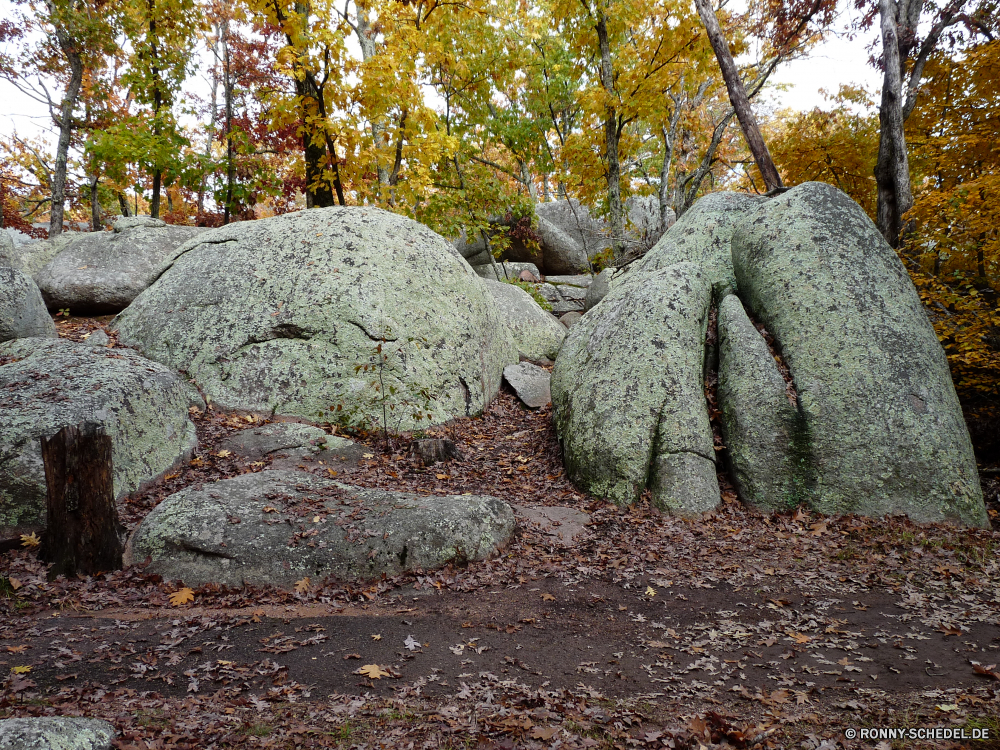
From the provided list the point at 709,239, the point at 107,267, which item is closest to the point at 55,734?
the point at 709,239

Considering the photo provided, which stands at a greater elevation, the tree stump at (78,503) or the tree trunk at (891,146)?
the tree trunk at (891,146)

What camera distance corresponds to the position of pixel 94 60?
17703 millimetres

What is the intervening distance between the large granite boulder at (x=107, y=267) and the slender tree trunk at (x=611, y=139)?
33.6 ft

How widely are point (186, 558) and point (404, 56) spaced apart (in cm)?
1127

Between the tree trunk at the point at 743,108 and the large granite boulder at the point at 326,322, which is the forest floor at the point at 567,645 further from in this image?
the tree trunk at the point at 743,108

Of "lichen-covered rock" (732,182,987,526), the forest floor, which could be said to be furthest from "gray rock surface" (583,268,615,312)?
the forest floor

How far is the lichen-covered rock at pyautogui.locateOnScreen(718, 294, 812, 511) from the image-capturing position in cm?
827

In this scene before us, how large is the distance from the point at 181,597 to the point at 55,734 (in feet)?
9.27

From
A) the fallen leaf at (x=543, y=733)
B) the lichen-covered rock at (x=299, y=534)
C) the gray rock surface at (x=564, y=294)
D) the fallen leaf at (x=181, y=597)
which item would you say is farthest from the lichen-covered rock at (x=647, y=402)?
the gray rock surface at (x=564, y=294)

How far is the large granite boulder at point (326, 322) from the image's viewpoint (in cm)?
1008

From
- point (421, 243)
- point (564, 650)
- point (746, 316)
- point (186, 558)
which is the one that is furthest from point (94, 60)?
point (564, 650)

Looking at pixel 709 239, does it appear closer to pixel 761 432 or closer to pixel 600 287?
pixel 761 432

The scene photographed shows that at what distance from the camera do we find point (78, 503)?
6023 mm

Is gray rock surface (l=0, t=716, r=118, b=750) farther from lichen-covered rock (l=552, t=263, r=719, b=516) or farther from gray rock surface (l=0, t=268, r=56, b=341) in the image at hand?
gray rock surface (l=0, t=268, r=56, b=341)
